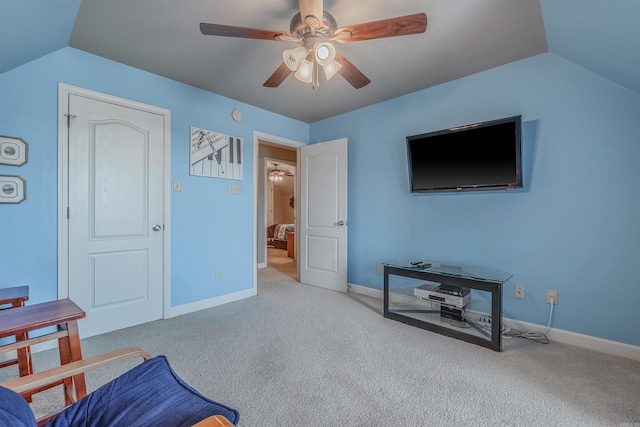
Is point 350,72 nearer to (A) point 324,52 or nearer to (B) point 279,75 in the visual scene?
(A) point 324,52

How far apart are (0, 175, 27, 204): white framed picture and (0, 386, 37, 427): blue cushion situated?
6.35 ft

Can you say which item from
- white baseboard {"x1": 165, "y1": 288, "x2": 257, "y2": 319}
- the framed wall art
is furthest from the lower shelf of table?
the framed wall art

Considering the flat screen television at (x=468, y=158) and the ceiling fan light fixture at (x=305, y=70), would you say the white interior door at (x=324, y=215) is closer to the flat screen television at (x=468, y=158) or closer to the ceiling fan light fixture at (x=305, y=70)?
the flat screen television at (x=468, y=158)

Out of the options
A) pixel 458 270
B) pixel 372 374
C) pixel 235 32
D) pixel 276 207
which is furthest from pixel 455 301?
pixel 276 207

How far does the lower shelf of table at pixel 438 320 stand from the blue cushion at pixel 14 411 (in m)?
2.57

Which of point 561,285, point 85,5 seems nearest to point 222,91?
point 85,5

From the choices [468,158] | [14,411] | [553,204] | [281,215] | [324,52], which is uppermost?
[324,52]

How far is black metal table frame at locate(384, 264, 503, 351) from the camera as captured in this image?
86.0 inches

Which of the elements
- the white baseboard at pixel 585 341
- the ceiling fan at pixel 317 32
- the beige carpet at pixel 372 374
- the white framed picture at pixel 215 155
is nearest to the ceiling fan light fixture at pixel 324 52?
the ceiling fan at pixel 317 32

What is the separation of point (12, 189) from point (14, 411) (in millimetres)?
2052

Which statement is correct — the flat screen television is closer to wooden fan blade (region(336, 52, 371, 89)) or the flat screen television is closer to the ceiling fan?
wooden fan blade (region(336, 52, 371, 89))

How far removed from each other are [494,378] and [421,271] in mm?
991

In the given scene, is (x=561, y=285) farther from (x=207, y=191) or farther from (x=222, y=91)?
(x=222, y=91)

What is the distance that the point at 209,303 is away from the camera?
317cm
